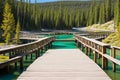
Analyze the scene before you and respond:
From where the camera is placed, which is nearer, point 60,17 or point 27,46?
point 27,46

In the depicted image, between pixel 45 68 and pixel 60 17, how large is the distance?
128 m

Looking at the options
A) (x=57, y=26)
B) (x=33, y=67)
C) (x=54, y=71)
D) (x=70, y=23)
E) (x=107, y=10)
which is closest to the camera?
(x=54, y=71)

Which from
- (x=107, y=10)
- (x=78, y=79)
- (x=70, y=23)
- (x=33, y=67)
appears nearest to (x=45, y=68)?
(x=33, y=67)

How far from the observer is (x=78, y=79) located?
12844mm

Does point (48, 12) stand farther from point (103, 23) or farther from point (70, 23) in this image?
point (103, 23)

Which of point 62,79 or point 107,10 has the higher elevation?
point 107,10

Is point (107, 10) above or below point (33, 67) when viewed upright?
above

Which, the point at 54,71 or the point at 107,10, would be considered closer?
the point at 54,71

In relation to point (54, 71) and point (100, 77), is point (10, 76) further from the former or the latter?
point (100, 77)

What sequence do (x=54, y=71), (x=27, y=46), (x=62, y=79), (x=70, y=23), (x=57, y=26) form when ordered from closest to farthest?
(x=62, y=79) → (x=54, y=71) → (x=27, y=46) → (x=57, y=26) → (x=70, y=23)

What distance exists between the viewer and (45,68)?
626 inches

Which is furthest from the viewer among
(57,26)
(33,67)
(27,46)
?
(57,26)

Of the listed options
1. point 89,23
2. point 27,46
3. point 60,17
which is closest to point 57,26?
point 60,17

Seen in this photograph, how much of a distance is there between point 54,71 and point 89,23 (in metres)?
133
